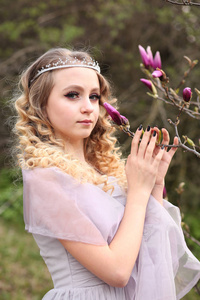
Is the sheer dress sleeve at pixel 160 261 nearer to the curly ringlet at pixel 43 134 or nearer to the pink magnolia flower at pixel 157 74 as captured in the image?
the curly ringlet at pixel 43 134

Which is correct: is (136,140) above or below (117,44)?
above

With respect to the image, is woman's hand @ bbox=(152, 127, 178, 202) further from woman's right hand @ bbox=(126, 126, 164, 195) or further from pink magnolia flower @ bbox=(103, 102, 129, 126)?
pink magnolia flower @ bbox=(103, 102, 129, 126)

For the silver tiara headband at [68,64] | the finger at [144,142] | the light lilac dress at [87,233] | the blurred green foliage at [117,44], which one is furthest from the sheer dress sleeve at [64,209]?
the blurred green foliage at [117,44]

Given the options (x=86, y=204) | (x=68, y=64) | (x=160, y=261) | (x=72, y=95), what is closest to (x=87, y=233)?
(x=86, y=204)

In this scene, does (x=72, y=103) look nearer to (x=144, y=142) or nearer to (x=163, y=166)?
(x=144, y=142)

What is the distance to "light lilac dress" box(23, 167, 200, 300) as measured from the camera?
1510 mm

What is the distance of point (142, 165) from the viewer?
1573 mm

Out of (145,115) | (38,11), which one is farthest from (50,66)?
(38,11)

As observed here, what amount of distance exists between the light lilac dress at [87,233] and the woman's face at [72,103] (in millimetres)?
216

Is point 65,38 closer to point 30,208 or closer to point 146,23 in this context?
point 146,23

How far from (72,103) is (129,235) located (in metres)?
0.60

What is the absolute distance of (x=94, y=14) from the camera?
568cm

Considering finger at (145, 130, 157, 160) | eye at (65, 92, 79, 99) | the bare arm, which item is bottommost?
the bare arm

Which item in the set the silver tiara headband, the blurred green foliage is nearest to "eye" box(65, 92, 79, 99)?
the silver tiara headband
